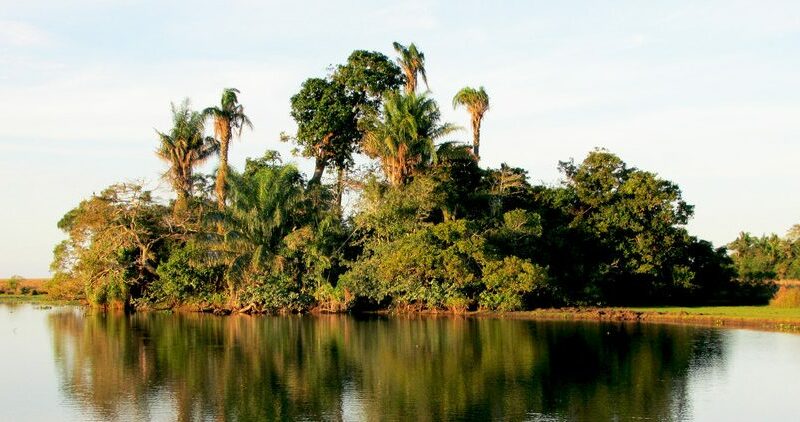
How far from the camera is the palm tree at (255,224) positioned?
156 feet

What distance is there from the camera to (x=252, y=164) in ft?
177

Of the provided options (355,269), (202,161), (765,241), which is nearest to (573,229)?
(355,269)

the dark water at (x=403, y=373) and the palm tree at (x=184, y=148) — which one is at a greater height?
the palm tree at (x=184, y=148)

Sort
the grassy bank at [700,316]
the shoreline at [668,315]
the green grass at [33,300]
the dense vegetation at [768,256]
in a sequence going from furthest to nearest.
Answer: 1. the dense vegetation at [768,256]
2. the green grass at [33,300]
3. the shoreline at [668,315]
4. the grassy bank at [700,316]

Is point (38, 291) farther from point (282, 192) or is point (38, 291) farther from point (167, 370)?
point (167, 370)

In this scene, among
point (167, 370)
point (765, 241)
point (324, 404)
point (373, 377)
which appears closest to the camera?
point (324, 404)

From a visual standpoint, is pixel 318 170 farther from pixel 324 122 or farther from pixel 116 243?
pixel 116 243

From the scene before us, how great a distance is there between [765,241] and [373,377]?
7411 cm

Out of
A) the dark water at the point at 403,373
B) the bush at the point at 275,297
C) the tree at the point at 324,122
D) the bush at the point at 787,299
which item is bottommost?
the dark water at the point at 403,373

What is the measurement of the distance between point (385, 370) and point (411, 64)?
33222 millimetres

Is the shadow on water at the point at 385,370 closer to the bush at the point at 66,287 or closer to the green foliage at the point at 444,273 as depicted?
the green foliage at the point at 444,273

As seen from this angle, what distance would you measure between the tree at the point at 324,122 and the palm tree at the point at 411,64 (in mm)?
3793

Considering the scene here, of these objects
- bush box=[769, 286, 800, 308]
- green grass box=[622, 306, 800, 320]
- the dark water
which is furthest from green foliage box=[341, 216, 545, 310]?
bush box=[769, 286, 800, 308]

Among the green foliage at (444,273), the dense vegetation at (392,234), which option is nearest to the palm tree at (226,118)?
the dense vegetation at (392,234)
